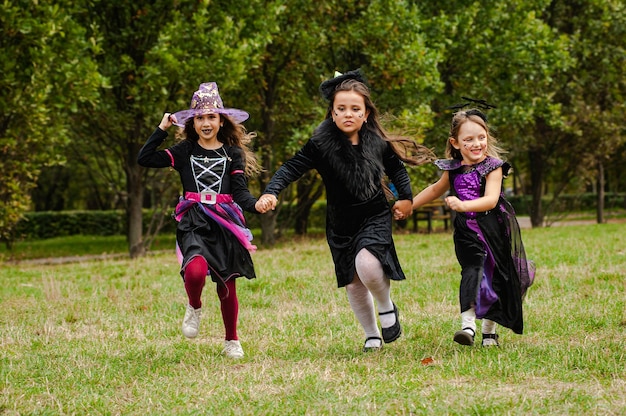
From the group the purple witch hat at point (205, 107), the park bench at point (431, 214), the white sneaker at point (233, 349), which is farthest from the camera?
the park bench at point (431, 214)

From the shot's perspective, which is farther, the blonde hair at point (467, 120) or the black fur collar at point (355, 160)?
the blonde hair at point (467, 120)

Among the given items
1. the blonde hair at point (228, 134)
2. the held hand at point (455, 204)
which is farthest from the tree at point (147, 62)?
the held hand at point (455, 204)

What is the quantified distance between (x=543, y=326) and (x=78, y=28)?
1045cm

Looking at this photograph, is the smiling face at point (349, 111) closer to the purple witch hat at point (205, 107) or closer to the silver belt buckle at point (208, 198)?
the purple witch hat at point (205, 107)

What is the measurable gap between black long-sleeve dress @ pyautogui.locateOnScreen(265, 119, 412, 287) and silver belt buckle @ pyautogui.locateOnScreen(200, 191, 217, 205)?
18.2 inches

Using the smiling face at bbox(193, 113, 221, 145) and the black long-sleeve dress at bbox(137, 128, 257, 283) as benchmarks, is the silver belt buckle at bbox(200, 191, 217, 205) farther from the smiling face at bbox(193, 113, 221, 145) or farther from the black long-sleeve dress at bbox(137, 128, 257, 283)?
Result: the smiling face at bbox(193, 113, 221, 145)

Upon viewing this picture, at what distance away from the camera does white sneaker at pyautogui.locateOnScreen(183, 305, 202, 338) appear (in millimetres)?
5727

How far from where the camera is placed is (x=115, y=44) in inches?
641

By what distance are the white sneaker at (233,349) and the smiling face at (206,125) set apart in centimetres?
155

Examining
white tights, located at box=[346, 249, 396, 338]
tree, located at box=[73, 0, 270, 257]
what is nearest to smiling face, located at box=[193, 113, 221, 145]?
white tights, located at box=[346, 249, 396, 338]

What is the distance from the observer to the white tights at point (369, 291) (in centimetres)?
544

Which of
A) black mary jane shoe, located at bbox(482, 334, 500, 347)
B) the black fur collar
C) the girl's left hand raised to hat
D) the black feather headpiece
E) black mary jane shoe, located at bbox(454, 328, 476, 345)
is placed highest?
the black feather headpiece

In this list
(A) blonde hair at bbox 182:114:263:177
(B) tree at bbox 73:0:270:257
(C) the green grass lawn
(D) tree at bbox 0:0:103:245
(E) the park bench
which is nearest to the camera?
(C) the green grass lawn

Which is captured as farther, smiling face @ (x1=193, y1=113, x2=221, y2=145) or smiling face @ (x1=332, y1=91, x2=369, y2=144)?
smiling face @ (x1=193, y1=113, x2=221, y2=145)
